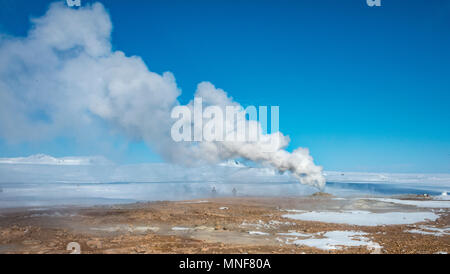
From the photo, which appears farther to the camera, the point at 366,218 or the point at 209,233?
the point at 366,218

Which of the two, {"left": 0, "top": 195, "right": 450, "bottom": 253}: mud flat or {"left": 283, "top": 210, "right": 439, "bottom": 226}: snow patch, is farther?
{"left": 283, "top": 210, "right": 439, "bottom": 226}: snow patch

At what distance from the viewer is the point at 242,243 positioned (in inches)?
663

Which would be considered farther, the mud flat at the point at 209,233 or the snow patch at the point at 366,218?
the snow patch at the point at 366,218

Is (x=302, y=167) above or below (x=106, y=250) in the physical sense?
above

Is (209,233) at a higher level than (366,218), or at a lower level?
higher

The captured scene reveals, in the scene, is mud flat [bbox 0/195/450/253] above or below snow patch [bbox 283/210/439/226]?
above

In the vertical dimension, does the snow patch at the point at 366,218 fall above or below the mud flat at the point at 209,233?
below
